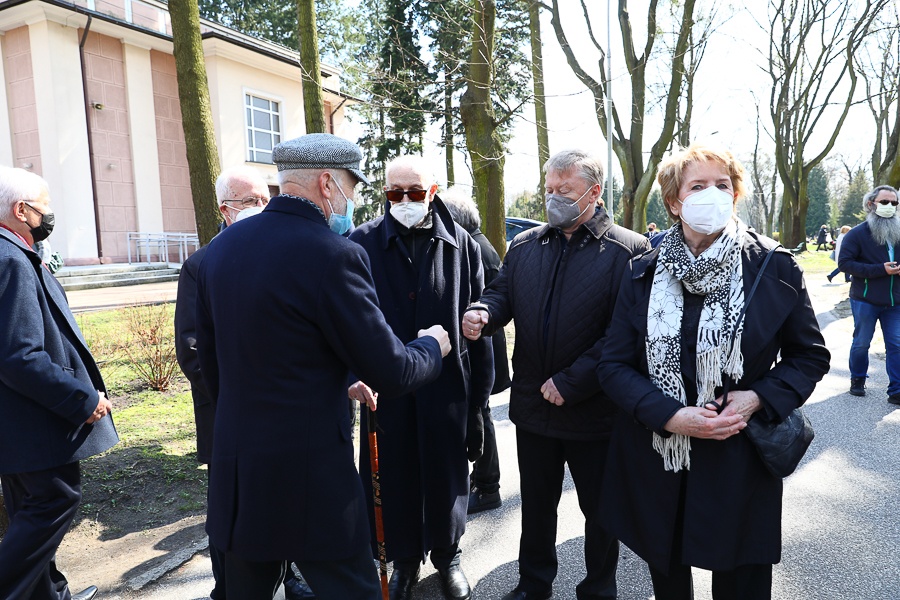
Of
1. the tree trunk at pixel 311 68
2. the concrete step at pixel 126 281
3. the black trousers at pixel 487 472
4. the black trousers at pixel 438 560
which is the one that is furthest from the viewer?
the concrete step at pixel 126 281

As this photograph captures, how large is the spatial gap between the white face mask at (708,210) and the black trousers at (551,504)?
1110mm

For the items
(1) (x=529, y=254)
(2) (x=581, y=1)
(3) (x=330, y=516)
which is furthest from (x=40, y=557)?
(2) (x=581, y=1)

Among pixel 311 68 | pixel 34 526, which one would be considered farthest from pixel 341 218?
pixel 311 68

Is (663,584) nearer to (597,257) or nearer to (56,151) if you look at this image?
(597,257)

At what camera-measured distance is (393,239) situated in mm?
3207

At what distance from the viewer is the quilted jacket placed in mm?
2824

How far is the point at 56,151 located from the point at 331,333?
1782cm

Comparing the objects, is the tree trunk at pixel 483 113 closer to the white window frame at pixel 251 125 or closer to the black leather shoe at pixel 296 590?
the black leather shoe at pixel 296 590

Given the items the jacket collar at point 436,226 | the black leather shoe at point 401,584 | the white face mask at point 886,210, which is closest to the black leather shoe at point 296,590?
the black leather shoe at point 401,584

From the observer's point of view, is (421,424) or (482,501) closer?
(421,424)

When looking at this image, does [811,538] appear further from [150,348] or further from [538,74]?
[538,74]

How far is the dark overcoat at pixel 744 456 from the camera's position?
86.4 inches

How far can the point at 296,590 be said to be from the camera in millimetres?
3182

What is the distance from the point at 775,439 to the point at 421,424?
5.33ft
